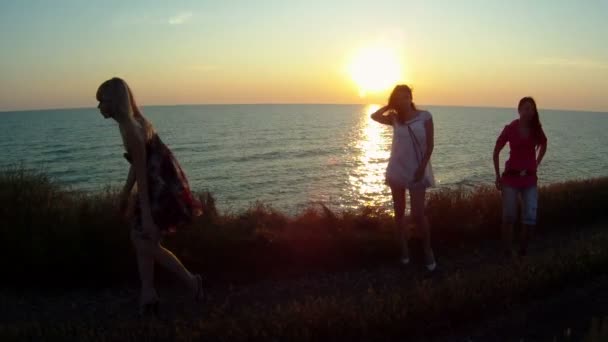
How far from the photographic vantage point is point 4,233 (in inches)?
253

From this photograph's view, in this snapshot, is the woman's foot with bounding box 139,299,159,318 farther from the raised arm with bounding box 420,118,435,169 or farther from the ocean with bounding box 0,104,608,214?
the ocean with bounding box 0,104,608,214

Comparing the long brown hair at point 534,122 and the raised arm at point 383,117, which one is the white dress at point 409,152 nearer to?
the raised arm at point 383,117

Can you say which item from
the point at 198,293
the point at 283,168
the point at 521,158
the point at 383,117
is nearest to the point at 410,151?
the point at 383,117

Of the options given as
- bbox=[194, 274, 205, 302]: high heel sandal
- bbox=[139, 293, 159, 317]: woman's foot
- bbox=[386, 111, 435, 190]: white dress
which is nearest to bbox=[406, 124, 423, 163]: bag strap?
bbox=[386, 111, 435, 190]: white dress

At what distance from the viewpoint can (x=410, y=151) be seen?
6.05m

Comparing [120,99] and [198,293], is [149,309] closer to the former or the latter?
[198,293]

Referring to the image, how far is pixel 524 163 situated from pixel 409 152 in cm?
150

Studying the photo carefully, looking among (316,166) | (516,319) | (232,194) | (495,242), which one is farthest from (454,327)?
(316,166)

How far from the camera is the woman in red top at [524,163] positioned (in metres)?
6.48

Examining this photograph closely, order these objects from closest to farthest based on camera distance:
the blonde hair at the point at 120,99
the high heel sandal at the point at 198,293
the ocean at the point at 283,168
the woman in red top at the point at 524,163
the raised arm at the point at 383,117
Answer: the blonde hair at the point at 120,99, the high heel sandal at the point at 198,293, the raised arm at the point at 383,117, the woman in red top at the point at 524,163, the ocean at the point at 283,168

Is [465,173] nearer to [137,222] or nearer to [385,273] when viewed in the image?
[385,273]

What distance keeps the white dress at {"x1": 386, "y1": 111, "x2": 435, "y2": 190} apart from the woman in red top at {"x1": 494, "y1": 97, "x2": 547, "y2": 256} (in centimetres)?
111

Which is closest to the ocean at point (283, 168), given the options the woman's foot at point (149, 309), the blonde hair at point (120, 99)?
the woman's foot at point (149, 309)

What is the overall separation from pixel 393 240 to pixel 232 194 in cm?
1555
